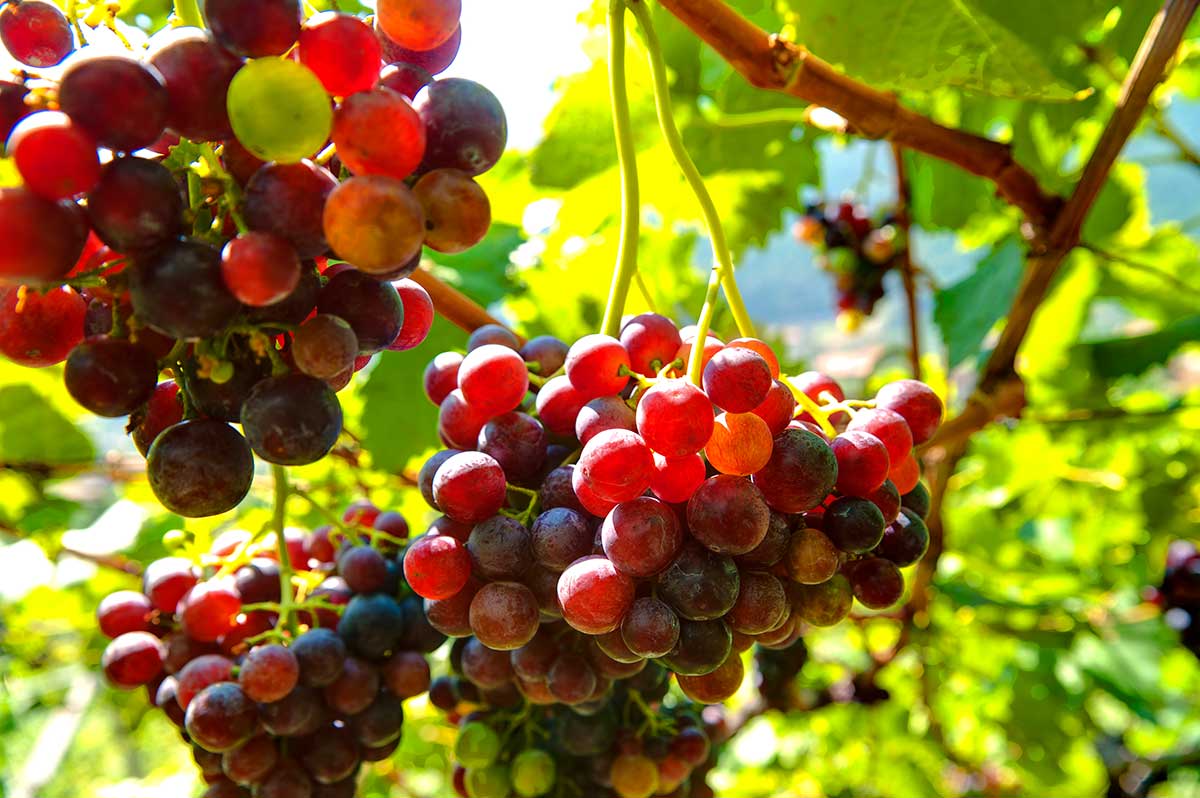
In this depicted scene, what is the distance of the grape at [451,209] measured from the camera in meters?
0.52

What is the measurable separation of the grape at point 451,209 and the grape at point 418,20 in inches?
3.4

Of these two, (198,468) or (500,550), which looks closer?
(198,468)

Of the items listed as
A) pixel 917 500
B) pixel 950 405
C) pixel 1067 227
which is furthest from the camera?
pixel 950 405

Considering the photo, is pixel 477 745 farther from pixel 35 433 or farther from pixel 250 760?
pixel 35 433

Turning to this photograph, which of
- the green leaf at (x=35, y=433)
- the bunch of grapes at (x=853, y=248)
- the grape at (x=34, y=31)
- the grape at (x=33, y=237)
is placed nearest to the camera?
the grape at (x=33, y=237)

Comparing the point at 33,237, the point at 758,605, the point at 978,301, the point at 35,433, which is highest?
the point at 33,237

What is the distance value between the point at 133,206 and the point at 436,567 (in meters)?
0.32

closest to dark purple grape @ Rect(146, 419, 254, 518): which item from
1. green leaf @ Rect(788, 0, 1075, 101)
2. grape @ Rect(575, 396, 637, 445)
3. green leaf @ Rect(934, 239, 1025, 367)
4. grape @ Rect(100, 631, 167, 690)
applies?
grape @ Rect(575, 396, 637, 445)

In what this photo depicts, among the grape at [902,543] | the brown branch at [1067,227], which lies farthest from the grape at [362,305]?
the brown branch at [1067,227]

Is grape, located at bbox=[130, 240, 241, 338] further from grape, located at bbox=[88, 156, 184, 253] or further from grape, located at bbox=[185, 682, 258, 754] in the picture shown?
grape, located at bbox=[185, 682, 258, 754]

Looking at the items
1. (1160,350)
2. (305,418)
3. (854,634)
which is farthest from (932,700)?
(305,418)

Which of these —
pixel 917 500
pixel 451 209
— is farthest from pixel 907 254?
pixel 451 209

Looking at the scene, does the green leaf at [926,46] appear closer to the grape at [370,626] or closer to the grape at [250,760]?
the grape at [370,626]

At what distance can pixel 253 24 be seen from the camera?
464mm
